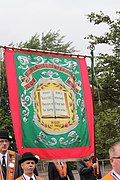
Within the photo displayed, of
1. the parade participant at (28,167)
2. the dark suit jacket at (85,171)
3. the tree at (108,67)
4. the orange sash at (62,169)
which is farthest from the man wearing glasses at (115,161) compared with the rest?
the tree at (108,67)

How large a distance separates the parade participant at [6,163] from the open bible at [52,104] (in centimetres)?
67

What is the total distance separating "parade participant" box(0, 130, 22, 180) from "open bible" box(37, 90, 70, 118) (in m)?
0.67

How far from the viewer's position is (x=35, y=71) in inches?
243

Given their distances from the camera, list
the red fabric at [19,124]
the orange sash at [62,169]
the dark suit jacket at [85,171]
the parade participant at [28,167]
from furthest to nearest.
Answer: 1. the dark suit jacket at [85,171]
2. the orange sash at [62,169]
3. the red fabric at [19,124]
4. the parade participant at [28,167]

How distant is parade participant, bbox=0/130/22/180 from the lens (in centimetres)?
565

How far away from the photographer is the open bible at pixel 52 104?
6.03 m

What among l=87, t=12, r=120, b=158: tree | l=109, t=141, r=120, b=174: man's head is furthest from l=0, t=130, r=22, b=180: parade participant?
l=87, t=12, r=120, b=158: tree

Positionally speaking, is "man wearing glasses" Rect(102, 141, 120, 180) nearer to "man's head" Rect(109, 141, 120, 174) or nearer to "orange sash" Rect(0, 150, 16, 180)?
"man's head" Rect(109, 141, 120, 174)

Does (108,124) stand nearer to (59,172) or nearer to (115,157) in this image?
(59,172)

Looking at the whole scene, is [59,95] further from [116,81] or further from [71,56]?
[116,81]

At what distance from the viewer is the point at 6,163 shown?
18.8ft

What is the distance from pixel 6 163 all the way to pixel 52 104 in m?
1.06

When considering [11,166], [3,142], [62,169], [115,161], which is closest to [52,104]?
[3,142]

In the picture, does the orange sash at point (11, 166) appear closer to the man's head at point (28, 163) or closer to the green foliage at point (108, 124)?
Result: the man's head at point (28, 163)
